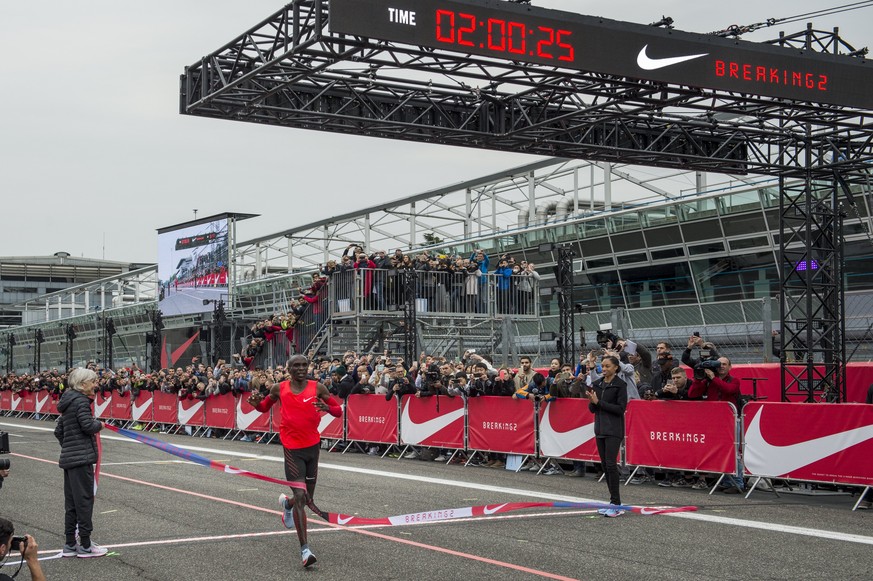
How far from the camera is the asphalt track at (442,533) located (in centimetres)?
855

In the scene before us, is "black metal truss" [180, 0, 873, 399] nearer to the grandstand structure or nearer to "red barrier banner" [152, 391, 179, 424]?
the grandstand structure

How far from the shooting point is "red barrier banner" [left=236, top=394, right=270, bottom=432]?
79.6ft

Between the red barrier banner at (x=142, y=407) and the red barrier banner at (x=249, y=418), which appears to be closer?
the red barrier banner at (x=249, y=418)

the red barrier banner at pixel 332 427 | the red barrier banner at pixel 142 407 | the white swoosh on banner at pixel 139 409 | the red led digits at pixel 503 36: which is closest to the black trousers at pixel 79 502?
the red led digits at pixel 503 36

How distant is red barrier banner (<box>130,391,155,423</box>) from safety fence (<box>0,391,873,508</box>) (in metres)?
8.34

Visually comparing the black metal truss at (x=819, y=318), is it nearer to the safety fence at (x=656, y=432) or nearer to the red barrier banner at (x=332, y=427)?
the safety fence at (x=656, y=432)

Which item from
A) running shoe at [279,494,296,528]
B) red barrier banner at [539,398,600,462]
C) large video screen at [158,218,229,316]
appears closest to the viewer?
running shoe at [279,494,296,528]

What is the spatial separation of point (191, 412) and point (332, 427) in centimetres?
767

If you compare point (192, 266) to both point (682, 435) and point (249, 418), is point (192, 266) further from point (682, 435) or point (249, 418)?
point (682, 435)

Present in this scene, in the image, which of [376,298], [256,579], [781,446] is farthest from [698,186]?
[256,579]

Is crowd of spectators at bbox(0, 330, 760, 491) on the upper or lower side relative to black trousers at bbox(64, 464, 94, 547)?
upper

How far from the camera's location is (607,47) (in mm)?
15641

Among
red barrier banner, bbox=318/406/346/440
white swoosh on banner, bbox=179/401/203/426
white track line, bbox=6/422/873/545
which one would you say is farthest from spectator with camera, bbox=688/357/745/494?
white swoosh on banner, bbox=179/401/203/426

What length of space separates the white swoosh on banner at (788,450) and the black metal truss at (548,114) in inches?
179
